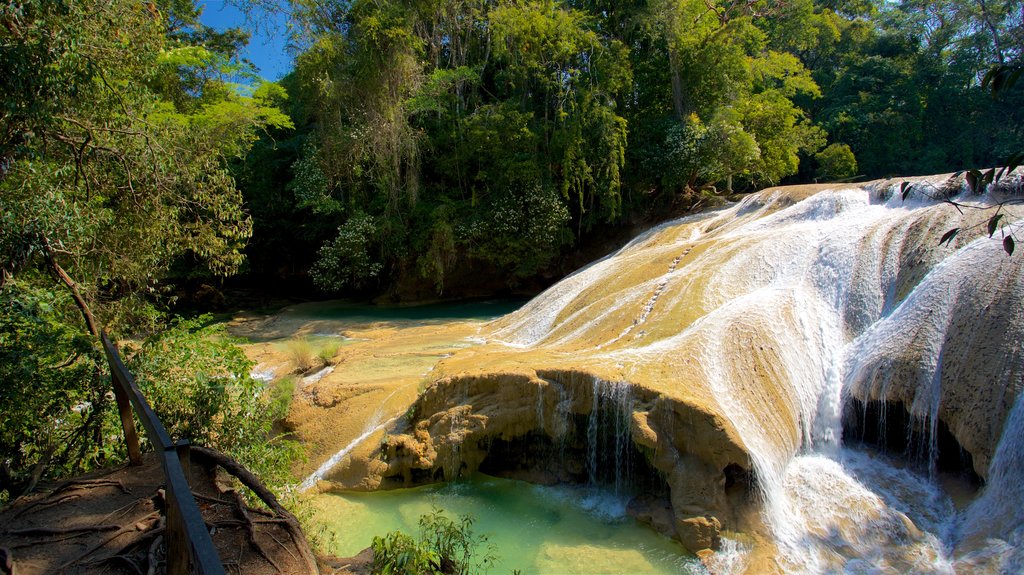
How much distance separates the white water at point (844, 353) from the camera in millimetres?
5625

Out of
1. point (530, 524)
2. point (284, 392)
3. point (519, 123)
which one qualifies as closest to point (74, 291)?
point (284, 392)

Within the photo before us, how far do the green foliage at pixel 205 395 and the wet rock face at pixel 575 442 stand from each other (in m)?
2.17

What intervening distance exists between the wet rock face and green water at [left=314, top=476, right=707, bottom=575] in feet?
0.66

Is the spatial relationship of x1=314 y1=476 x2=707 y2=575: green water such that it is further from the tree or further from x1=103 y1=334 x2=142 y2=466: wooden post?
the tree

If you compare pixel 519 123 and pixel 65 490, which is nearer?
pixel 65 490

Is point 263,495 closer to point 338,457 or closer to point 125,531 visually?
point 125,531

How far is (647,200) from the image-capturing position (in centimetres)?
1822

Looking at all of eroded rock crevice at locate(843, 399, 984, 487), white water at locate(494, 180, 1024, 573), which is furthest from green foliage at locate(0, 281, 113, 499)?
eroded rock crevice at locate(843, 399, 984, 487)

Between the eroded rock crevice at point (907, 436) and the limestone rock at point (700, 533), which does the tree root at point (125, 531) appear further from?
the eroded rock crevice at point (907, 436)

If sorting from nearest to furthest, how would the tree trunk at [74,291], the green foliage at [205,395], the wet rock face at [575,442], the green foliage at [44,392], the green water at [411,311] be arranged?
the green foliage at [44,392], the tree trunk at [74,291], the green foliage at [205,395], the wet rock face at [575,442], the green water at [411,311]

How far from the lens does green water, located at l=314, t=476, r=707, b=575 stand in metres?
5.62

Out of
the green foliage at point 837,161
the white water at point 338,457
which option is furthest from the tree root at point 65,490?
the green foliage at point 837,161

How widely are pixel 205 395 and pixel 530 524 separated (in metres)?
3.55

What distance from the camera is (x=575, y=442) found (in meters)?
7.14
